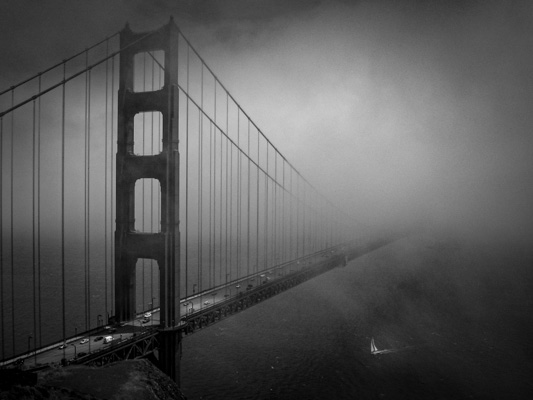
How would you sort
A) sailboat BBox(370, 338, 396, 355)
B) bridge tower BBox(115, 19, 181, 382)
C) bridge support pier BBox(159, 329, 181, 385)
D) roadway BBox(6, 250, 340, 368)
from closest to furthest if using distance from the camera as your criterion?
1. roadway BBox(6, 250, 340, 368)
2. bridge support pier BBox(159, 329, 181, 385)
3. bridge tower BBox(115, 19, 181, 382)
4. sailboat BBox(370, 338, 396, 355)

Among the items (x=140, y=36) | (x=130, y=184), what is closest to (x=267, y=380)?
(x=130, y=184)

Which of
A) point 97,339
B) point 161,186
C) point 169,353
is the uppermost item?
point 161,186

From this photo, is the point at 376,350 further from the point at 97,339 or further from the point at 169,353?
the point at 97,339

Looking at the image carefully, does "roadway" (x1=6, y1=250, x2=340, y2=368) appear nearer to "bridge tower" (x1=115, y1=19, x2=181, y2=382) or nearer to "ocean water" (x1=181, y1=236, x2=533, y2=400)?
"bridge tower" (x1=115, y1=19, x2=181, y2=382)

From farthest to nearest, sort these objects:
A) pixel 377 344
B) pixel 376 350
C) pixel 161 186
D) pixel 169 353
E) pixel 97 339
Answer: pixel 377 344 < pixel 376 350 < pixel 161 186 < pixel 169 353 < pixel 97 339

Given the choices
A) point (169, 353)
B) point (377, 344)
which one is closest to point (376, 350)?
point (377, 344)

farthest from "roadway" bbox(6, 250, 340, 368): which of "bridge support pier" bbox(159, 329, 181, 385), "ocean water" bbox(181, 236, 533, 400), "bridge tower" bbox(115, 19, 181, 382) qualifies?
"ocean water" bbox(181, 236, 533, 400)

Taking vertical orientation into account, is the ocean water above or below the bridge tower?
below
